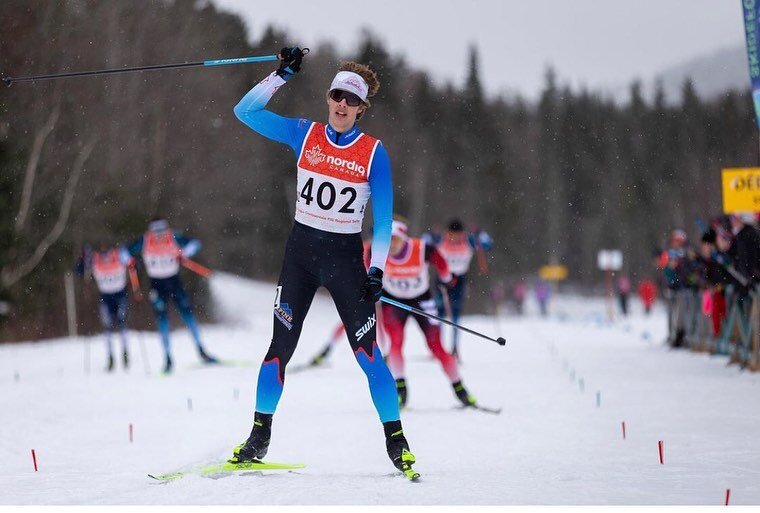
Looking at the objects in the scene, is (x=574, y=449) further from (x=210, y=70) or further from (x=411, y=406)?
(x=210, y=70)

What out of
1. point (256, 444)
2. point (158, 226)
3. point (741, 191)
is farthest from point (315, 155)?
point (158, 226)

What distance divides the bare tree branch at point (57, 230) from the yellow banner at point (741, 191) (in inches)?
607

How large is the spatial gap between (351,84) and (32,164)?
18199 mm

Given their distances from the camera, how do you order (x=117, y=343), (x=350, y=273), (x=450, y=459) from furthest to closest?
(x=117, y=343) < (x=450, y=459) < (x=350, y=273)

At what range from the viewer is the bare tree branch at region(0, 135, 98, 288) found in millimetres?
21297

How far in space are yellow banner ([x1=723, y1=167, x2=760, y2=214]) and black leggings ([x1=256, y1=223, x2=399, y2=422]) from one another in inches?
274

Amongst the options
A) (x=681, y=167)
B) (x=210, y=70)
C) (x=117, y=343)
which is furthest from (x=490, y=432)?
(x=681, y=167)

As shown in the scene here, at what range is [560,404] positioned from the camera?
934cm

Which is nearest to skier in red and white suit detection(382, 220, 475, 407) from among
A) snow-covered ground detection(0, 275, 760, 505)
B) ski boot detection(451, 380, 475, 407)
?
ski boot detection(451, 380, 475, 407)

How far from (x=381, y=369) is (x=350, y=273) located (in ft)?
1.94

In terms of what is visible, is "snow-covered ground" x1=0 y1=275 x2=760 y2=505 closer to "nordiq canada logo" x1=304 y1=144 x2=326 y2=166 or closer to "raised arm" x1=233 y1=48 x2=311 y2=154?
"nordiq canada logo" x1=304 y1=144 x2=326 y2=166

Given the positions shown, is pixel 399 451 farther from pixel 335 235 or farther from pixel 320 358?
pixel 320 358

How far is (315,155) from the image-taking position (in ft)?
17.6
